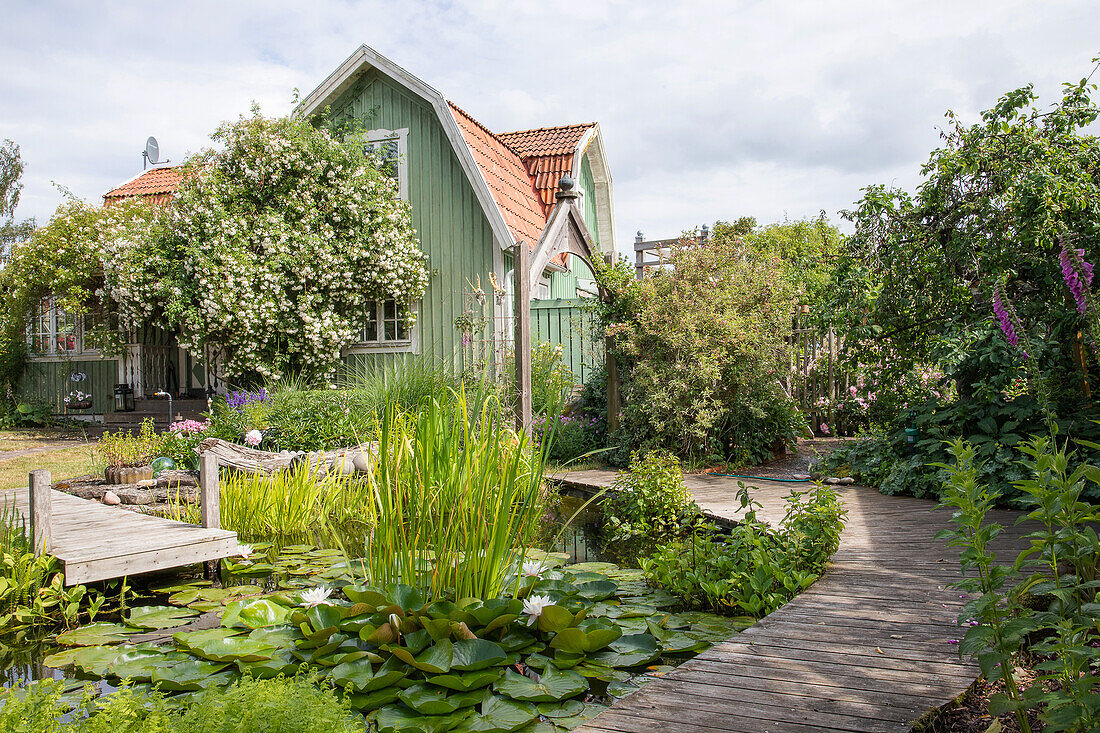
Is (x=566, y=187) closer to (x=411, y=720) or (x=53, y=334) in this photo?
(x=411, y=720)

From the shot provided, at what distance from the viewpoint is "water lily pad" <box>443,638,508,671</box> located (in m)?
2.53

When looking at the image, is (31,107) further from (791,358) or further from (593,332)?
(791,358)

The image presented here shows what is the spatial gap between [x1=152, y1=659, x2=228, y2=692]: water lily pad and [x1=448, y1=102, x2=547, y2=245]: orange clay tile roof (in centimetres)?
866

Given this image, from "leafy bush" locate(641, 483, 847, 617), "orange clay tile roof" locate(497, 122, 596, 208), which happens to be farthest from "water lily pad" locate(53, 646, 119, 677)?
"orange clay tile roof" locate(497, 122, 596, 208)

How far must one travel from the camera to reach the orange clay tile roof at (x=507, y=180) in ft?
36.2

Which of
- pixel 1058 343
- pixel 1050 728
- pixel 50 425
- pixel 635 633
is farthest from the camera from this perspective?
pixel 50 425

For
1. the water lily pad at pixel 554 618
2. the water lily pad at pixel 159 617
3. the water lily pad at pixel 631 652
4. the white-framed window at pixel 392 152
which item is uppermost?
the white-framed window at pixel 392 152

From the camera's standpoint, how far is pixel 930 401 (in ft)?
19.7

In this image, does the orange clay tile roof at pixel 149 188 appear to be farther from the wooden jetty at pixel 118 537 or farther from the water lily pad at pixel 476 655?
the water lily pad at pixel 476 655

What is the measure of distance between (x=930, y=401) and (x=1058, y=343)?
1.10m

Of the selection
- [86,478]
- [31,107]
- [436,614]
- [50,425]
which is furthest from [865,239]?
[31,107]

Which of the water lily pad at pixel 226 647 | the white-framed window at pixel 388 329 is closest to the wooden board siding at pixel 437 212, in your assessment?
the white-framed window at pixel 388 329

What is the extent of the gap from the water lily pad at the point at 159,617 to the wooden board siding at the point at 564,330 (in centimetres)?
705

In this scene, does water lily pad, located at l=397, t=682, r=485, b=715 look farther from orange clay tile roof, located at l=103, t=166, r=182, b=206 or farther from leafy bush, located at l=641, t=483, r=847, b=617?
orange clay tile roof, located at l=103, t=166, r=182, b=206
